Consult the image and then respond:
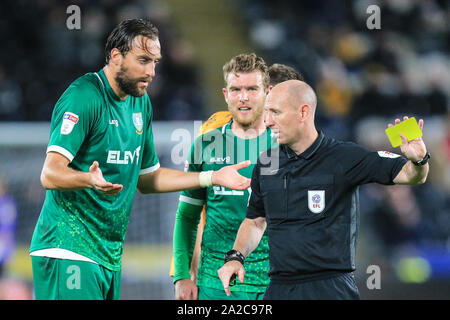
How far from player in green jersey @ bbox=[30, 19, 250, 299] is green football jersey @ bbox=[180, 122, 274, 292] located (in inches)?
13.1

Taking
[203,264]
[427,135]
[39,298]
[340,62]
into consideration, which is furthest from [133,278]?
[340,62]

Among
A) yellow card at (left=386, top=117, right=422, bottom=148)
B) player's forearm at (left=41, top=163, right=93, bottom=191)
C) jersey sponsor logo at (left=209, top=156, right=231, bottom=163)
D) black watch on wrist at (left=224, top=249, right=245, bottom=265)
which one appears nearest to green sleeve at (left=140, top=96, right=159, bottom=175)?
jersey sponsor logo at (left=209, top=156, right=231, bottom=163)

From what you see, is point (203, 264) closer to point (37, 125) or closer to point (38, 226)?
point (38, 226)

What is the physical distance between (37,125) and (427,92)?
23.1ft

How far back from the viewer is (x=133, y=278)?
8.52m

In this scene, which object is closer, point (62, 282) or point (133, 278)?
point (62, 282)

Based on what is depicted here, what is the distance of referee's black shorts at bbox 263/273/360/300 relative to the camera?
391 centimetres

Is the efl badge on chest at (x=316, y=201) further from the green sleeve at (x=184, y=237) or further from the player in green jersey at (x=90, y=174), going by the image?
the green sleeve at (x=184, y=237)

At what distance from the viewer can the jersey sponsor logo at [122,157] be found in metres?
4.56

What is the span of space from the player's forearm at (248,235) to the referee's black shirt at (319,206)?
173 millimetres
